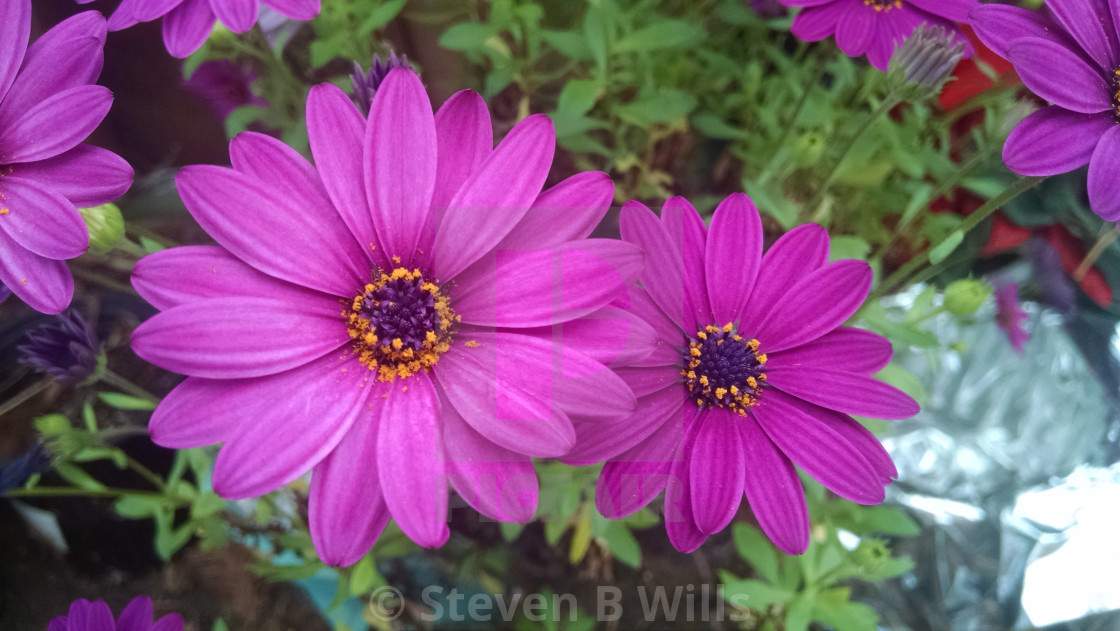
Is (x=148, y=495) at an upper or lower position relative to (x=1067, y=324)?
lower

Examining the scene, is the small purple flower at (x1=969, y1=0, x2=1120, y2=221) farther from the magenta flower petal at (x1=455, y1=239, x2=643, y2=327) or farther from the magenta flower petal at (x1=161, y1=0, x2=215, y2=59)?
the magenta flower petal at (x1=161, y1=0, x2=215, y2=59)

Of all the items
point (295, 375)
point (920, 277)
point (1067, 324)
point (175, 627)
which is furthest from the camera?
point (1067, 324)

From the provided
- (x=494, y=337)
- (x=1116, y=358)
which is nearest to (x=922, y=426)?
(x=1116, y=358)

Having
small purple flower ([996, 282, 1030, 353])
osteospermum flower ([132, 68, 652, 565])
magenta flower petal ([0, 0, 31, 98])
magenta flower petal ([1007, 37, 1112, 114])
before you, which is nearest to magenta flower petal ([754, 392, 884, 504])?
osteospermum flower ([132, 68, 652, 565])

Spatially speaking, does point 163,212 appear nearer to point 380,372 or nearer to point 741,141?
point 380,372

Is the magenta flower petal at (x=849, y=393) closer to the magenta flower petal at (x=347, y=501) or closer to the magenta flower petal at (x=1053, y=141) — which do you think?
the magenta flower petal at (x=1053, y=141)
